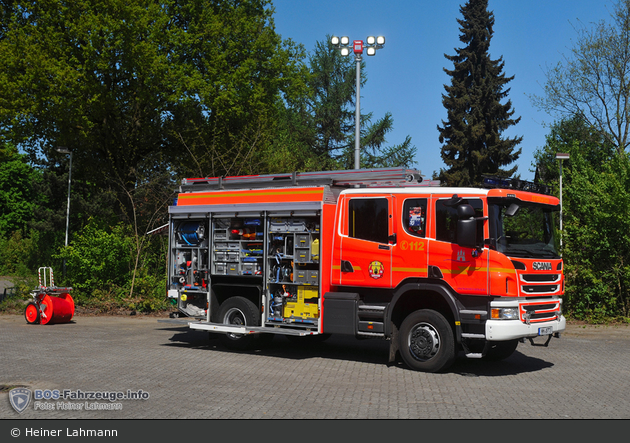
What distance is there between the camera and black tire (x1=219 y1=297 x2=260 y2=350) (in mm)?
12930

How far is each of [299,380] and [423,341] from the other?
2193mm

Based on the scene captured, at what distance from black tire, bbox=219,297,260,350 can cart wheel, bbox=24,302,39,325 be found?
722 centimetres

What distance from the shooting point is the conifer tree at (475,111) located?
146 feet

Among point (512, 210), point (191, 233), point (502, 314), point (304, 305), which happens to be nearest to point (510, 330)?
point (502, 314)

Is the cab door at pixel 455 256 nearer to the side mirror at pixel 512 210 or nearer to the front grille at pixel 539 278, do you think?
the side mirror at pixel 512 210

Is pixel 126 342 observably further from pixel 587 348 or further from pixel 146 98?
pixel 146 98

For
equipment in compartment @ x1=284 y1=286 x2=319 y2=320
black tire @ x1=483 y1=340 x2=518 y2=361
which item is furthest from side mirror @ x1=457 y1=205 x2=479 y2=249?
equipment in compartment @ x1=284 y1=286 x2=319 y2=320

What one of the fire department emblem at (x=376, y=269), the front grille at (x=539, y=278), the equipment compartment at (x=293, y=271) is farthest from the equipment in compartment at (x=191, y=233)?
the front grille at (x=539, y=278)

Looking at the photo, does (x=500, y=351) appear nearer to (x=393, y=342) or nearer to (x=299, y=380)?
(x=393, y=342)

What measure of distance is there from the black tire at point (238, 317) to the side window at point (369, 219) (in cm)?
272

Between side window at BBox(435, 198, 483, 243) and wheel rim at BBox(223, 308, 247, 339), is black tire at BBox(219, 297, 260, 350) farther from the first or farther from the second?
side window at BBox(435, 198, 483, 243)

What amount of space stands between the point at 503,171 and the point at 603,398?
3783 centimetres

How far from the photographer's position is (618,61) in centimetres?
2386

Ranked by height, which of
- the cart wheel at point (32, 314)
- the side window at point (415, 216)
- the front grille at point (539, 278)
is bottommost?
the cart wheel at point (32, 314)
